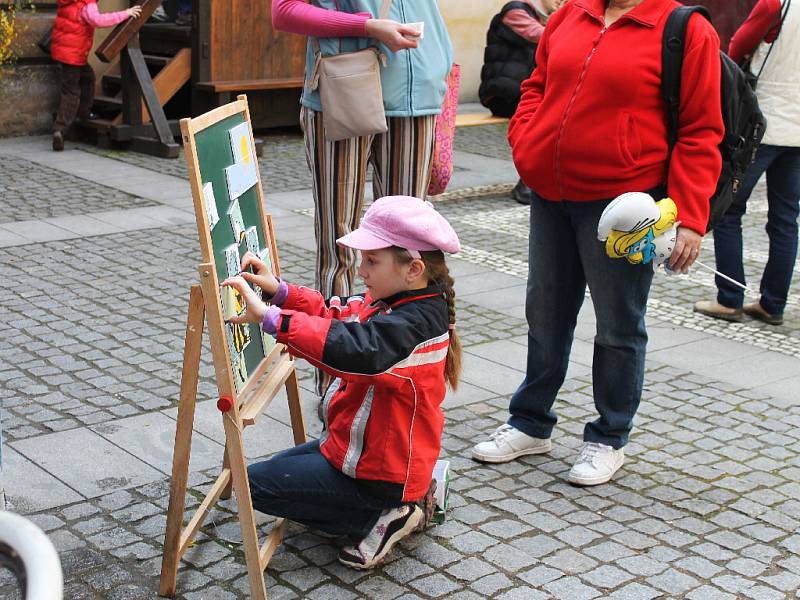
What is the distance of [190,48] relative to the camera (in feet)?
37.4

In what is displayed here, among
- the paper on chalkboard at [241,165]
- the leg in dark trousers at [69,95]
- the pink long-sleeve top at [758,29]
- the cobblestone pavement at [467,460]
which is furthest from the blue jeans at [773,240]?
the leg in dark trousers at [69,95]

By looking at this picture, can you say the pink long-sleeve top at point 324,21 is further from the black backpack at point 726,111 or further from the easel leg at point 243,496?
the easel leg at point 243,496

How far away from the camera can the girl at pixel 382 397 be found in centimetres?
329

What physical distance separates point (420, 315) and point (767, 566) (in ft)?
4.43

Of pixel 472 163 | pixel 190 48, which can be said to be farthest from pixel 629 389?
pixel 190 48

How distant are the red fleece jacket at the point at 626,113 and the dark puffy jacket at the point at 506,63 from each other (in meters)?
5.50

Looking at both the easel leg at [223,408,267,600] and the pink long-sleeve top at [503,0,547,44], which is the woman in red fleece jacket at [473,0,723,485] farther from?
the pink long-sleeve top at [503,0,547,44]

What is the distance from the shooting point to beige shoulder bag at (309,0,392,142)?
4320 mm

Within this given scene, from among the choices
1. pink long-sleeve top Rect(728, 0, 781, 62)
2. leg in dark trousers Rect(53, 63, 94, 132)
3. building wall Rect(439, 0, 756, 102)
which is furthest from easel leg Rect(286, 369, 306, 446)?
building wall Rect(439, 0, 756, 102)

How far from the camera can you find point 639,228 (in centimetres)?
362

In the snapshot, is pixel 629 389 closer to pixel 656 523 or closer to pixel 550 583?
pixel 656 523

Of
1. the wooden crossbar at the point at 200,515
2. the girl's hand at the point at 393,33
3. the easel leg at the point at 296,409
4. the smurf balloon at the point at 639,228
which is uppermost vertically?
the girl's hand at the point at 393,33

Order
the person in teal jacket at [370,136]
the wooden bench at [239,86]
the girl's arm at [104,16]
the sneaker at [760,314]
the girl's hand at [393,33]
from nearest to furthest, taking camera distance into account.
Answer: the girl's hand at [393,33]
the person in teal jacket at [370,136]
the sneaker at [760,314]
the girl's arm at [104,16]
the wooden bench at [239,86]

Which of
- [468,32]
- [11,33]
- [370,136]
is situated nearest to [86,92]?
[11,33]
